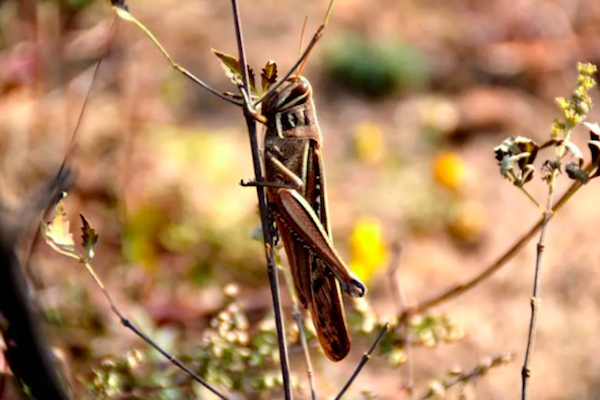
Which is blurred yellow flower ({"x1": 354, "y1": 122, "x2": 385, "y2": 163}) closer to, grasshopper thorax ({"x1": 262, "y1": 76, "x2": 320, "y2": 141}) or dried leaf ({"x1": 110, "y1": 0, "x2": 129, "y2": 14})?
grasshopper thorax ({"x1": 262, "y1": 76, "x2": 320, "y2": 141})

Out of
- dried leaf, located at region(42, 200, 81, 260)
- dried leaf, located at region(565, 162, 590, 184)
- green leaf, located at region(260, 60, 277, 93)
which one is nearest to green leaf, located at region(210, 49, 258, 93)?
green leaf, located at region(260, 60, 277, 93)

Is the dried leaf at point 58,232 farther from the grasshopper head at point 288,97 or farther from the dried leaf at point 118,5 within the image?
the grasshopper head at point 288,97

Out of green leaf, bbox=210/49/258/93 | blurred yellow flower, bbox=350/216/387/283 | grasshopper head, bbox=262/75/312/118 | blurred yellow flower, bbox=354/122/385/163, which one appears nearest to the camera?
green leaf, bbox=210/49/258/93

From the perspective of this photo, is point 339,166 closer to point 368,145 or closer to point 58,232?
point 368,145

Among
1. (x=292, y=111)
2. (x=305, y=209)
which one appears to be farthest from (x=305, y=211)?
(x=292, y=111)

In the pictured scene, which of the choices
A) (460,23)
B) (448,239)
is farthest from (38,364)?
(460,23)

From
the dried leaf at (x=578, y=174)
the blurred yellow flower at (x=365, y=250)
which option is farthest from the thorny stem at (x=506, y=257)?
the blurred yellow flower at (x=365, y=250)
